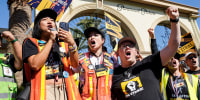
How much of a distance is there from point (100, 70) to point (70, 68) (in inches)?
23.3

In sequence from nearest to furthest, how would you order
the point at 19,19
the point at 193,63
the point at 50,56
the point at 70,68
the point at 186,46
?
the point at 50,56, the point at 70,68, the point at 193,63, the point at 19,19, the point at 186,46

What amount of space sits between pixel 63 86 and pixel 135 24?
9.45 meters

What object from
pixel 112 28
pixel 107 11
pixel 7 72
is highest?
pixel 107 11

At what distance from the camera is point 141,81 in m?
1.82

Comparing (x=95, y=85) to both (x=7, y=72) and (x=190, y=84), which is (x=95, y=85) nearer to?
(x=7, y=72)

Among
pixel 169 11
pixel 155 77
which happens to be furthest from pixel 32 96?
pixel 169 11

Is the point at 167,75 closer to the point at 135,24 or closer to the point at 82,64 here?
the point at 82,64

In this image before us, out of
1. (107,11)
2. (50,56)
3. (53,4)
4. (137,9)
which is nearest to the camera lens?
(50,56)

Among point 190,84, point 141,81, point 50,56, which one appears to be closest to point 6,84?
point 50,56

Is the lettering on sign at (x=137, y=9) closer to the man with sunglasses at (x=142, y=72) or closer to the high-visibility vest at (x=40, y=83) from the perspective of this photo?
the man with sunglasses at (x=142, y=72)

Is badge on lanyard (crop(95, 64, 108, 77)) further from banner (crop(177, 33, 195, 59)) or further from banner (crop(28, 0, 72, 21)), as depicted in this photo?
banner (crop(177, 33, 195, 59))

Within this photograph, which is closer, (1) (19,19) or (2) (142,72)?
(2) (142,72)

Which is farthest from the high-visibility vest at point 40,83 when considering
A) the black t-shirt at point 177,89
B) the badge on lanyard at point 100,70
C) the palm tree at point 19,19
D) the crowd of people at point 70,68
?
the palm tree at point 19,19

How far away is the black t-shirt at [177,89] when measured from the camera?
8.48 feet
